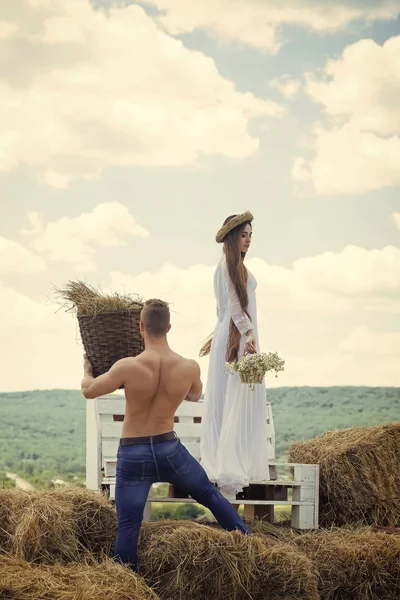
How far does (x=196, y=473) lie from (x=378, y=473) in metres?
2.78

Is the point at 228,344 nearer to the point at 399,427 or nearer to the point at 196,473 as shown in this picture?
the point at 196,473

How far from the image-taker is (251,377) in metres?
6.79

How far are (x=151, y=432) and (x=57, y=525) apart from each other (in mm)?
995

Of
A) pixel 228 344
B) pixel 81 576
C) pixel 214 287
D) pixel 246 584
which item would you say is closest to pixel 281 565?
pixel 246 584

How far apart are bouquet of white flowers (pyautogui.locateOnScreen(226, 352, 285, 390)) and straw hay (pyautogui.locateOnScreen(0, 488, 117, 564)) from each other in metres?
1.43

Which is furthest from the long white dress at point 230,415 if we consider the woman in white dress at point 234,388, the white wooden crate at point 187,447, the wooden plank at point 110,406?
the wooden plank at point 110,406

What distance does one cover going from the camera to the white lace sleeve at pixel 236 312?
→ 6.99 meters

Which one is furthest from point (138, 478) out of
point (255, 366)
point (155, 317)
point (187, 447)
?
point (187, 447)

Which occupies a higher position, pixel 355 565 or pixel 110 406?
pixel 110 406

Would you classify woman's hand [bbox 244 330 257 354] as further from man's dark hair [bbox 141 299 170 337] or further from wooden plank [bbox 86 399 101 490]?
wooden plank [bbox 86 399 101 490]

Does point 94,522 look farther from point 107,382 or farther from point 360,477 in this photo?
point 360,477

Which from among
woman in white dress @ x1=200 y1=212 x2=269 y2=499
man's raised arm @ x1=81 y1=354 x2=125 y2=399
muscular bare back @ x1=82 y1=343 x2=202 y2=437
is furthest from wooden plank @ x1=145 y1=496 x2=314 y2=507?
man's raised arm @ x1=81 y1=354 x2=125 y2=399

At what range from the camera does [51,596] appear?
4.86 m

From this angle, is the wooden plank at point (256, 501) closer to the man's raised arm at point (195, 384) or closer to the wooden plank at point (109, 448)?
the wooden plank at point (109, 448)
